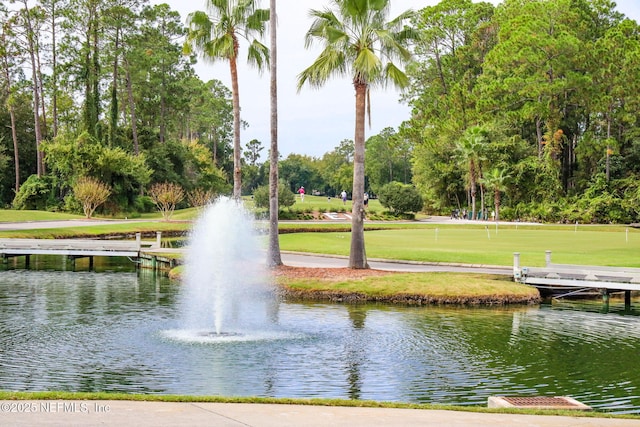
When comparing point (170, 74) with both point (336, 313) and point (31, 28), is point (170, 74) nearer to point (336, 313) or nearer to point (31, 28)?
point (31, 28)

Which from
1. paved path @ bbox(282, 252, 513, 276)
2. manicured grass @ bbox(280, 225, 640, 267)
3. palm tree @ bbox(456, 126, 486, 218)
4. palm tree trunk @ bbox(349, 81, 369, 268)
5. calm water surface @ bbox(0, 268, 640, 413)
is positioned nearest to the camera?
calm water surface @ bbox(0, 268, 640, 413)

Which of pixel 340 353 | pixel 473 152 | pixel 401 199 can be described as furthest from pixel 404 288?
Result: pixel 401 199

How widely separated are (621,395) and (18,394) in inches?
389

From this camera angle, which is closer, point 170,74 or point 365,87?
point 365,87

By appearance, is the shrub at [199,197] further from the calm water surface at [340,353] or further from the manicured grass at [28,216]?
the calm water surface at [340,353]

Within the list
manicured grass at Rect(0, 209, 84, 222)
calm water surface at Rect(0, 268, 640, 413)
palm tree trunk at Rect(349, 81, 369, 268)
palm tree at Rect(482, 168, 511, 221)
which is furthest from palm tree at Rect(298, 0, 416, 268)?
palm tree at Rect(482, 168, 511, 221)

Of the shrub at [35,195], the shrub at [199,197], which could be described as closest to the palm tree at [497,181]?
the shrub at [199,197]

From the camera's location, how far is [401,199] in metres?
74.9

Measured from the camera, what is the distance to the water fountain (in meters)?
19.5

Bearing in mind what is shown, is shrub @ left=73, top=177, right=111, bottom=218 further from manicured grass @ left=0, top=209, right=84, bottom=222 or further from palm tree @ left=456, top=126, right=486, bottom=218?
palm tree @ left=456, top=126, right=486, bottom=218

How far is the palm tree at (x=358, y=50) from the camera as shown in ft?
87.1

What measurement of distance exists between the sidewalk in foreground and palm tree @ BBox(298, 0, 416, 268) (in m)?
17.7

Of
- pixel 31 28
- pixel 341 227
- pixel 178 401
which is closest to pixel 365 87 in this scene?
pixel 178 401

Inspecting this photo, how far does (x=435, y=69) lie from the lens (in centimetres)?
8575
